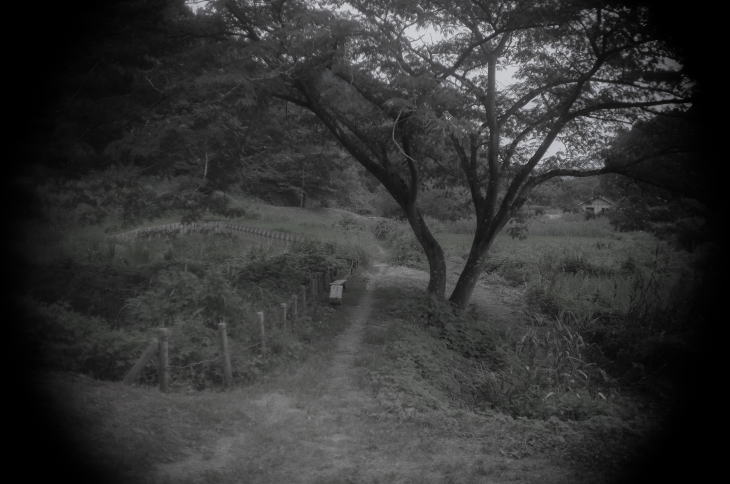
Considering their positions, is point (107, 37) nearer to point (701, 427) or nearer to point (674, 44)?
point (674, 44)

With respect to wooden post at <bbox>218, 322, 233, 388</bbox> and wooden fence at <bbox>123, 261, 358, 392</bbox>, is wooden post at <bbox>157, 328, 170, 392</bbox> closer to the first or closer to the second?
wooden fence at <bbox>123, 261, 358, 392</bbox>

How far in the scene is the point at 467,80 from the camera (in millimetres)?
12648

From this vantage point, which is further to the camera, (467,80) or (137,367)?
(467,80)

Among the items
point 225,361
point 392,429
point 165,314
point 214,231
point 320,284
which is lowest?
point 392,429

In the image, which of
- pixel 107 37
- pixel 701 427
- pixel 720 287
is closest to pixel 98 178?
pixel 107 37

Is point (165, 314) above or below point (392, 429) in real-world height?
above

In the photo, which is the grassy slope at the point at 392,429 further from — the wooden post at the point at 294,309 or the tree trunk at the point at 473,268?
the tree trunk at the point at 473,268

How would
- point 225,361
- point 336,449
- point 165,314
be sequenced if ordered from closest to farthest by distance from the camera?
point 336,449 → point 225,361 → point 165,314

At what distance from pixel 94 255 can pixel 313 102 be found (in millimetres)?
8680

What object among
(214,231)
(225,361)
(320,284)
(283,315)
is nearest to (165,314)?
(225,361)

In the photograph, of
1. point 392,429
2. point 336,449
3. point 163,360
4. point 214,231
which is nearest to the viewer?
point 336,449

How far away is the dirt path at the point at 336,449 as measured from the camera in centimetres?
466

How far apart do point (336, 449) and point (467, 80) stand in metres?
10.7

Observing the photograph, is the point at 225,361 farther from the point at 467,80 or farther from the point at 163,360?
the point at 467,80
